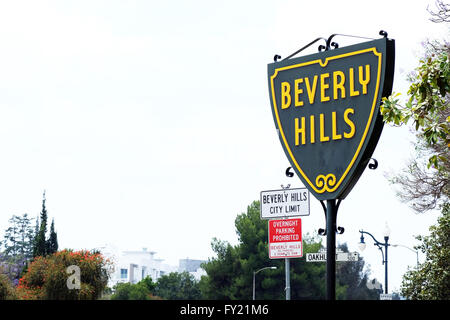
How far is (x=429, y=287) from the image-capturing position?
85.8ft

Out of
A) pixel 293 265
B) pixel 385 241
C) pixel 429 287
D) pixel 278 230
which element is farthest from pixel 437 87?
pixel 293 265

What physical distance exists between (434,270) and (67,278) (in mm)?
21298

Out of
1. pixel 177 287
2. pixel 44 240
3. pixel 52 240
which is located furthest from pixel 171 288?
pixel 44 240

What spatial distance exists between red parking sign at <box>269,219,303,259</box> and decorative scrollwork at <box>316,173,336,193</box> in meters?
8.41

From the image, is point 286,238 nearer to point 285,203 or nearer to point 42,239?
point 285,203

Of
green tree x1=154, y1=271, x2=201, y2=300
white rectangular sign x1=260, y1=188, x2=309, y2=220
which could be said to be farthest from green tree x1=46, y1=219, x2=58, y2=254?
white rectangular sign x1=260, y1=188, x2=309, y2=220

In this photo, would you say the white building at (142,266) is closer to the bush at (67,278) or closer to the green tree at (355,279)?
the green tree at (355,279)

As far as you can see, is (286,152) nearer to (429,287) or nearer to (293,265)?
(429,287)

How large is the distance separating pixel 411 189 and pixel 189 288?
63.2 meters

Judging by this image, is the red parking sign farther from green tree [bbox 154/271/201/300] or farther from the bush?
green tree [bbox 154/271/201/300]

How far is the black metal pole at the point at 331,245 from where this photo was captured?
518 centimetres

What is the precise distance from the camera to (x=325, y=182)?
17.6ft

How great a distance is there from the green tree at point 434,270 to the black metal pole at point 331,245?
20430 millimetres

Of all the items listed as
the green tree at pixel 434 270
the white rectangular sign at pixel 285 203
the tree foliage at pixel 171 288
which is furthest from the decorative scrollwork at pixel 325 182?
the tree foliage at pixel 171 288
